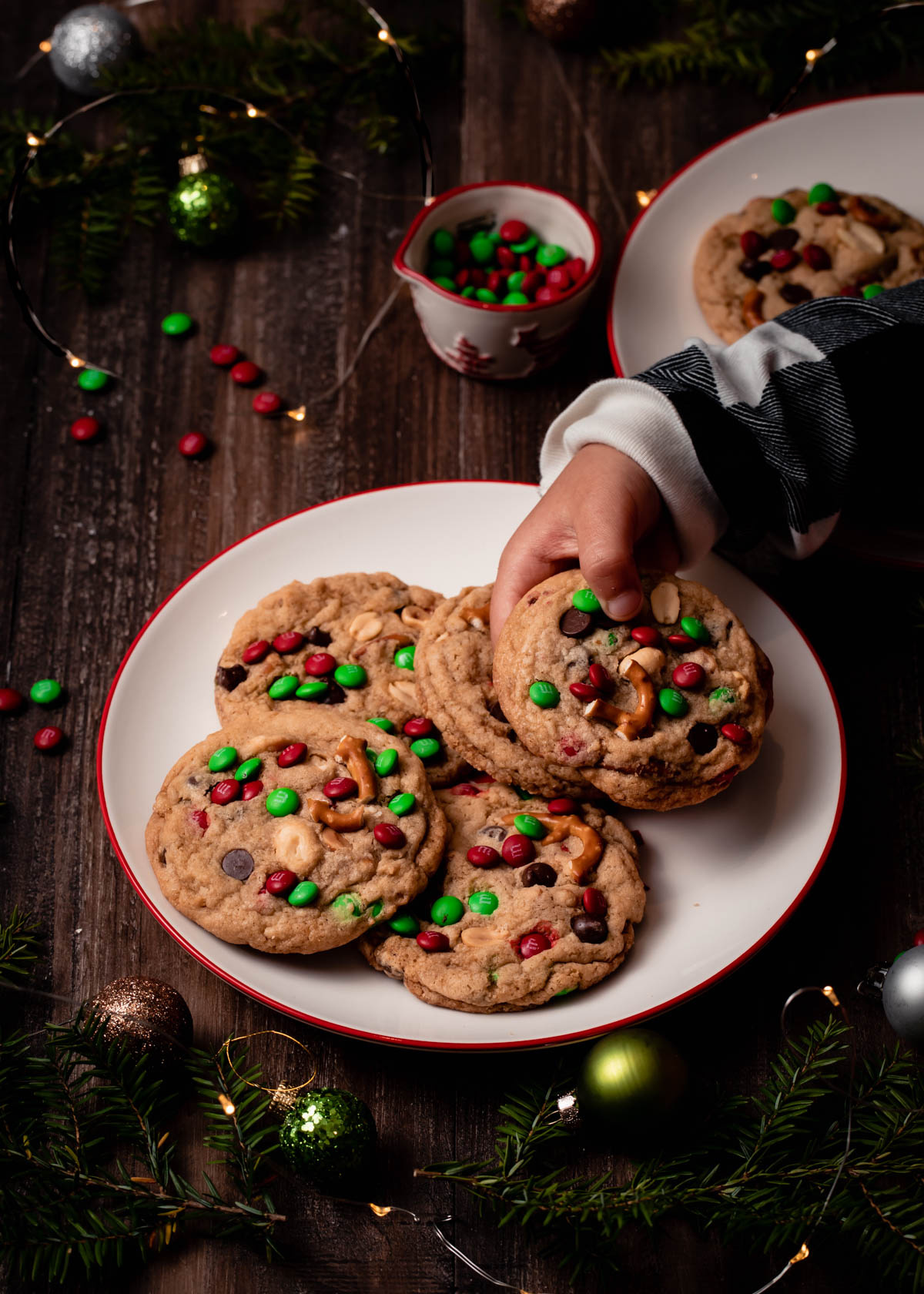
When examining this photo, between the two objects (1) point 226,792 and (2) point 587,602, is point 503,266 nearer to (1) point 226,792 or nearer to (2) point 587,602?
(2) point 587,602

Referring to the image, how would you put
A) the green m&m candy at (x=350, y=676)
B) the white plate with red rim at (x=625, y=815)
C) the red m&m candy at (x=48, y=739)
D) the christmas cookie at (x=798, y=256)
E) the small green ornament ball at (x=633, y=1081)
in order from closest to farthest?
1. the small green ornament ball at (x=633, y=1081)
2. the white plate with red rim at (x=625, y=815)
3. the green m&m candy at (x=350, y=676)
4. the red m&m candy at (x=48, y=739)
5. the christmas cookie at (x=798, y=256)

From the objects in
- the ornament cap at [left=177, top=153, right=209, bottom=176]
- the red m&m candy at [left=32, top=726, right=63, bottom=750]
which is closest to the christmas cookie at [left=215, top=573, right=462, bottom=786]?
the red m&m candy at [left=32, top=726, right=63, bottom=750]

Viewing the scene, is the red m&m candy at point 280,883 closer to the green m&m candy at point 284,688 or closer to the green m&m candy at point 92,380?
the green m&m candy at point 284,688

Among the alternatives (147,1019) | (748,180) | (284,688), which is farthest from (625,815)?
(748,180)

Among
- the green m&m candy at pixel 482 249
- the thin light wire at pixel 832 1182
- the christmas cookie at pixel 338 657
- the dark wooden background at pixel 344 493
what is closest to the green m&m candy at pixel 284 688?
the christmas cookie at pixel 338 657

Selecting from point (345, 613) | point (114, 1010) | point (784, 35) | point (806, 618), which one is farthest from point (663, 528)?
point (784, 35)

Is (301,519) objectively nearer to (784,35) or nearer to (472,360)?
(472,360)
